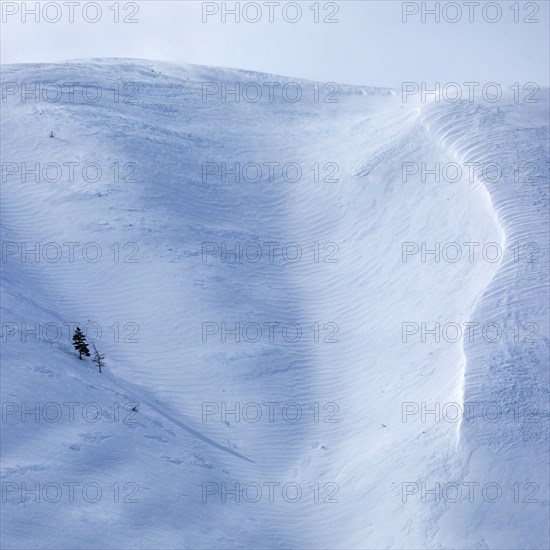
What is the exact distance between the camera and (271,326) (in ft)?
68.2

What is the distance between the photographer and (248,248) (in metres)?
23.6

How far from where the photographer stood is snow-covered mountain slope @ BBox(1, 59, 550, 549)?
15266 millimetres

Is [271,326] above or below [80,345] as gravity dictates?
below

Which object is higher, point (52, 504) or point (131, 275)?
point (131, 275)

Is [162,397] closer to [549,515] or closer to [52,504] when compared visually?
[52,504]

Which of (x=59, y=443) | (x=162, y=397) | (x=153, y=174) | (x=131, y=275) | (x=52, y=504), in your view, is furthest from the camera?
(x=153, y=174)

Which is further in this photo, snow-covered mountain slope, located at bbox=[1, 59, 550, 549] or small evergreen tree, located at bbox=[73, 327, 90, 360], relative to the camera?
small evergreen tree, located at bbox=[73, 327, 90, 360]

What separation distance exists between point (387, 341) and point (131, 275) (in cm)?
625

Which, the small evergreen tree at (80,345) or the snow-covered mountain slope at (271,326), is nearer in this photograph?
the snow-covered mountain slope at (271,326)

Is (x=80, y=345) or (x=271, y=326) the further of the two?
(x=271, y=326)

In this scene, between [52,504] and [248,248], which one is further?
[248,248]

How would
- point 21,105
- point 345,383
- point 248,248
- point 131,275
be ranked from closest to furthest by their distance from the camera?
point 345,383 → point 131,275 → point 248,248 → point 21,105

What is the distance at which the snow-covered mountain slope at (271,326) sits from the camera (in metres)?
15.3

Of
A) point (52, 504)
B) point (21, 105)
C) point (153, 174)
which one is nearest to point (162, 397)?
point (52, 504)
